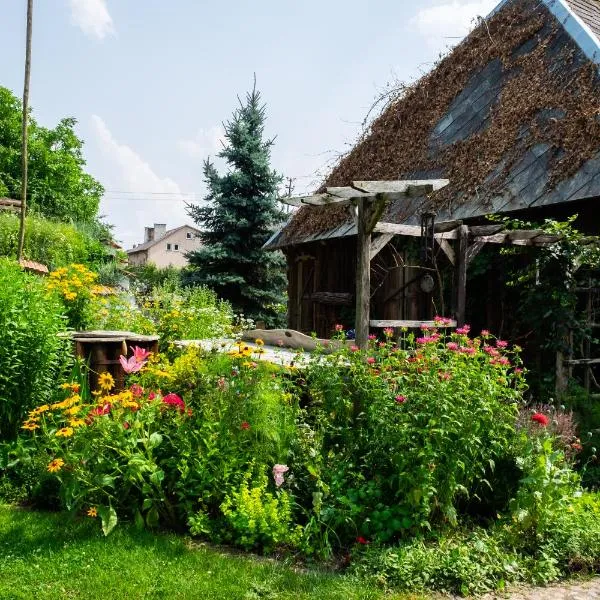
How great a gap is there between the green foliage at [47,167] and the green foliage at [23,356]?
81.6ft

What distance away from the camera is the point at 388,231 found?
7.14 meters

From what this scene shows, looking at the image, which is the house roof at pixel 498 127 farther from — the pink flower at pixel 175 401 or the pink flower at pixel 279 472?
the pink flower at pixel 175 401

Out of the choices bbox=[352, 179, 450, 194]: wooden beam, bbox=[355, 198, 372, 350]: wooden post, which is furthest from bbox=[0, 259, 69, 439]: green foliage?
bbox=[352, 179, 450, 194]: wooden beam

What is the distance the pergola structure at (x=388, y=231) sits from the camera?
6199mm

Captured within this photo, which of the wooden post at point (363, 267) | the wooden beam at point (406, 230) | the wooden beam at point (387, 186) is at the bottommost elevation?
the wooden post at point (363, 267)

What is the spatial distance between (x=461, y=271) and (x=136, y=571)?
5367 mm

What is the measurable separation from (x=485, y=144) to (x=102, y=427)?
7.06 meters

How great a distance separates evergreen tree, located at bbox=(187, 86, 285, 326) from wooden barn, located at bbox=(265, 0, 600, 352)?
2939mm

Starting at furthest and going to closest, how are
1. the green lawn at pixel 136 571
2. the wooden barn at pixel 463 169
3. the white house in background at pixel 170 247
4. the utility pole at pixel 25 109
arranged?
1. the white house in background at pixel 170 247
2. the wooden barn at pixel 463 169
3. the utility pole at pixel 25 109
4. the green lawn at pixel 136 571

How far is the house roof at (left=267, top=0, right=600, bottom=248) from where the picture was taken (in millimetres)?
7824

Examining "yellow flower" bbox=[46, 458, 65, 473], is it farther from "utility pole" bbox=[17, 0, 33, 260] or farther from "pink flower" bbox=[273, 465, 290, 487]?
Result: "utility pole" bbox=[17, 0, 33, 260]

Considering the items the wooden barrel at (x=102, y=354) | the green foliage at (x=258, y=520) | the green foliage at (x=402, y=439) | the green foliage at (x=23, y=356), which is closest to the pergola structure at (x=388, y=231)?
the green foliage at (x=402, y=439)

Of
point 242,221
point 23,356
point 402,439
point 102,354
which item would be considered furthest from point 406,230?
point 242,221

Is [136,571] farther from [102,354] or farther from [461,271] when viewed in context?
[461,271]
